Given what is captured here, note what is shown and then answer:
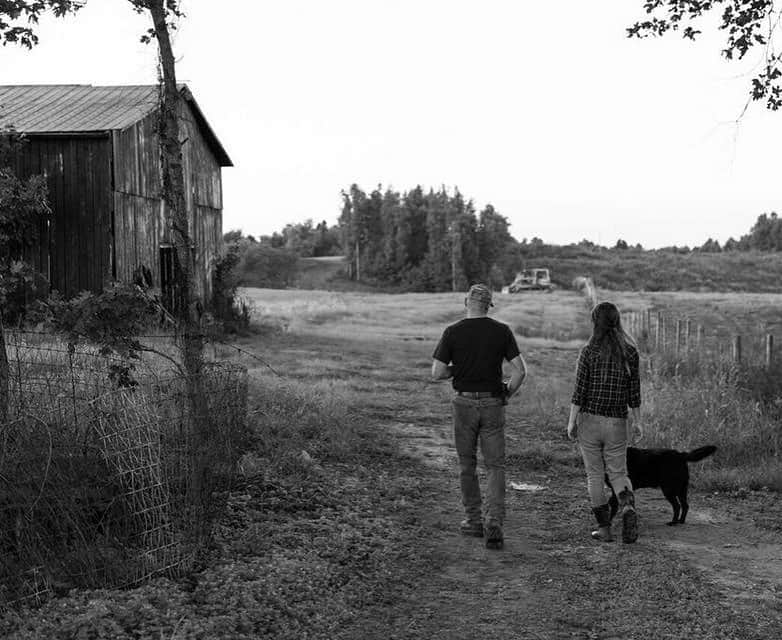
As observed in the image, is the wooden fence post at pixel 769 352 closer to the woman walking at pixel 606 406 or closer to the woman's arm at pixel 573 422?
the woman walking at pixel 606 406

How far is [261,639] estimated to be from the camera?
5.25 metres

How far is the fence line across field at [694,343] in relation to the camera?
15.9 m

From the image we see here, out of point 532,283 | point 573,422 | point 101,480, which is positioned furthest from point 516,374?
point 532,283

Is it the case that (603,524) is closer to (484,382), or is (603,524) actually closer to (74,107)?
(484,382)

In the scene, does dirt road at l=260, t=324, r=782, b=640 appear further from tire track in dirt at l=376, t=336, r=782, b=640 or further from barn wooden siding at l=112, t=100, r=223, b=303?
barn wooden siding at l=112, t=100, r=223, b=303

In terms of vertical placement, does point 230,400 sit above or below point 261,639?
above

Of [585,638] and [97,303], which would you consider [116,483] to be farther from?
[585,638]

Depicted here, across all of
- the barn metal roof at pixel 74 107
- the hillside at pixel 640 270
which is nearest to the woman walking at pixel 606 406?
the barn metal roof at pixel 74 107

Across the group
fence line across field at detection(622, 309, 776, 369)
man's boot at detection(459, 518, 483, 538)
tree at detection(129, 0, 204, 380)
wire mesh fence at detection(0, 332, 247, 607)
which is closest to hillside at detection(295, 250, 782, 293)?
fence line across field at detection(622, 309, 776, 369)

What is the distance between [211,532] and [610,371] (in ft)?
11.4

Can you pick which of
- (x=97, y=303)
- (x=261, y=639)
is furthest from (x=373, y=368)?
(x=261, y=639)

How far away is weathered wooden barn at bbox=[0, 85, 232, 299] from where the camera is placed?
20.8 metres

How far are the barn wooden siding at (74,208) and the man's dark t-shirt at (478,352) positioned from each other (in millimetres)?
14894

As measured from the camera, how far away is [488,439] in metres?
7.53
